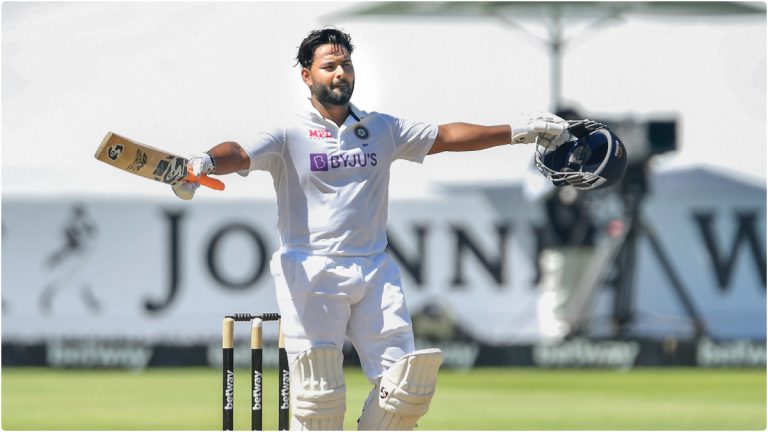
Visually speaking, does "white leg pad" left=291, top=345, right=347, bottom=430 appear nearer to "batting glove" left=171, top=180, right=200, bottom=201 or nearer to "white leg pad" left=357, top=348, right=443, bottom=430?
"white leg pad" left=357, top=348, right=443, bottom=430

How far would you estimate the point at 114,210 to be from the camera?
14.9 meters

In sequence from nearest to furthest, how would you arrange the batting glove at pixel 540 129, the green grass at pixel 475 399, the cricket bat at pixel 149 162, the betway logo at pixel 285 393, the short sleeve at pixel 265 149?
the cricket bat at pixel 149 162, the short sleeve at pixel 265 149, the batting glove at pixel 540 129, the betway logo at pixel 285 393, the green grass at pixel 475 399

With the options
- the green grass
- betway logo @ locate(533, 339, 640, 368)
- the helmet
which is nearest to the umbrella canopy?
betway logo @ locate(533, 339, 640, 368)

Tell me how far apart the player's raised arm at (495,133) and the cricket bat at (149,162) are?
0.96m

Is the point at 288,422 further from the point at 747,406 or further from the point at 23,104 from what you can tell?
the point at 23,104

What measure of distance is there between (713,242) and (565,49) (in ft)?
8.62

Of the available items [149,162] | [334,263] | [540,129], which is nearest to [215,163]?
[149,162]

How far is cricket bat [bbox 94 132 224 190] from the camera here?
477cm

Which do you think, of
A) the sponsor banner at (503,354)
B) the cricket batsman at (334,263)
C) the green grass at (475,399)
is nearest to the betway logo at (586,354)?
the sponsor banner at (503,354)

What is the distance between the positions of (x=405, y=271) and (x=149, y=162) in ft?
33.3

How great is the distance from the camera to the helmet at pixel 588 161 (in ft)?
17.3

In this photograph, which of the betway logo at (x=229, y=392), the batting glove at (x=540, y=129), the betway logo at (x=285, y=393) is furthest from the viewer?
the betway logo at (x=285, y=393)

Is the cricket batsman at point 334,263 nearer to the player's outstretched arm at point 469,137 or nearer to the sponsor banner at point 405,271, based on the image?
the player's outstretched arm at point 469,137

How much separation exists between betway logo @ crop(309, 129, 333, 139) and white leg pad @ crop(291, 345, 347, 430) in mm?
761
